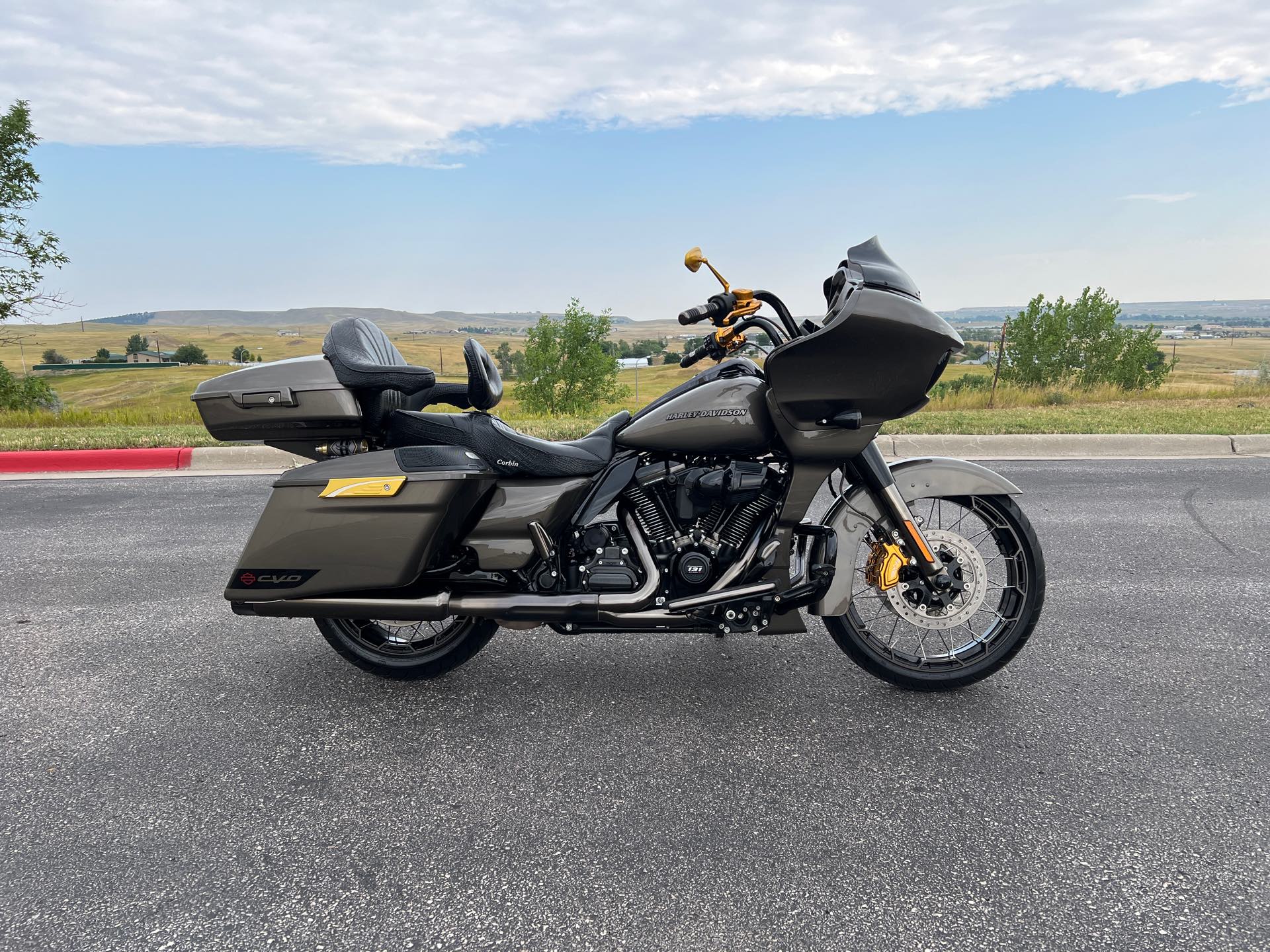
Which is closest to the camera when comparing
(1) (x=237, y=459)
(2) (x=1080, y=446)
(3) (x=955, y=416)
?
(1) (x=237, y=459)

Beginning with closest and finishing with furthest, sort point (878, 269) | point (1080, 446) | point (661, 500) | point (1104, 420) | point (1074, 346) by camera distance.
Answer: point (878, 269), point (661, 500), point (1080, 446), point (1104, 420), point (1074, 346)

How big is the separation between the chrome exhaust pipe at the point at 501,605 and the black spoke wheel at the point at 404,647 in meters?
0.28

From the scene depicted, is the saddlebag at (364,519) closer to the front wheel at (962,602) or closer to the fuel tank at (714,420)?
the fuel tank at (714,420)

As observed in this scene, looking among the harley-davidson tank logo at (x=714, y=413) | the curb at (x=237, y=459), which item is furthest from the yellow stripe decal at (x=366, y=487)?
the curb at (x=237, y=459)

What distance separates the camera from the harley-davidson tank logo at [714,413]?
2.71 metres

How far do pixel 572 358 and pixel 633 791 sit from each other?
52873 millimetres

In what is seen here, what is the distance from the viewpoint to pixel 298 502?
2.74m

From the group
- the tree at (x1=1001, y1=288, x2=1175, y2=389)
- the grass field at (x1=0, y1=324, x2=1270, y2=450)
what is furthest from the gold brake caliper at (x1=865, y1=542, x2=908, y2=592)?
the tree at (x1=1001, y1=288, x2=1175, y2=389)

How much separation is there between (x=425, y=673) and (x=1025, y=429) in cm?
789

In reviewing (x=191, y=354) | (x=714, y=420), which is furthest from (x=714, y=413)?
(x=191, y=354)

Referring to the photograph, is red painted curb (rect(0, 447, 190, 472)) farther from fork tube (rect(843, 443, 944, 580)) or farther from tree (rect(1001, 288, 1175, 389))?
tree (rect(1001, 288, 1175, 389))

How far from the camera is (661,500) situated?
9.33 ft

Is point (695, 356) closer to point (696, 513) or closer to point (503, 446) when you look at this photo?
point (696, 513)

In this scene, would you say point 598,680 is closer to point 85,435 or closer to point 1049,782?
point 1049,782
